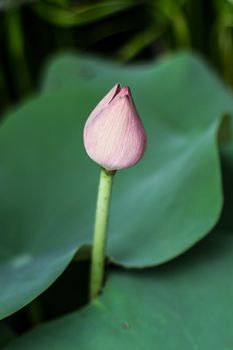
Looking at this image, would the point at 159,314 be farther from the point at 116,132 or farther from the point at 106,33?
the point at 106,33

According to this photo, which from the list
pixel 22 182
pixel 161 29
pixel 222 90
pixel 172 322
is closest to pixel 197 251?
pixel 172 322

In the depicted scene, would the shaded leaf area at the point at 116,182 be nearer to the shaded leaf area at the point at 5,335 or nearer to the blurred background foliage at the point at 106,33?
the shaded leaf area at the point at 5,335

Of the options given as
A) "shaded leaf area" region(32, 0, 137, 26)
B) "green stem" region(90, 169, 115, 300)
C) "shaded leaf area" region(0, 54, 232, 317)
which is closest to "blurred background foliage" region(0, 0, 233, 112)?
"shaded leaf area" region(32, 0, 137, 26)

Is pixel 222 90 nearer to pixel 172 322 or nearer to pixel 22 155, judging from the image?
pixel 22 155

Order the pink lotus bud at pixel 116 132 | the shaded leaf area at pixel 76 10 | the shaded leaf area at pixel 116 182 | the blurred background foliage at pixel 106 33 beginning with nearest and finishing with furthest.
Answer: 1. the pink lotus bud at pixel 116 132
2. the shaded leaf area at pixel 116 182
3. the shaded leaf area at pixel 76 10
4. the blurred background foliage at pixel 106 33

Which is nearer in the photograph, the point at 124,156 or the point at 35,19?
the point at 124,156

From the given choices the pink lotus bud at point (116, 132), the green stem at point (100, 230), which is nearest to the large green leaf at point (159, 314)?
the green stem at point (100, 230)
